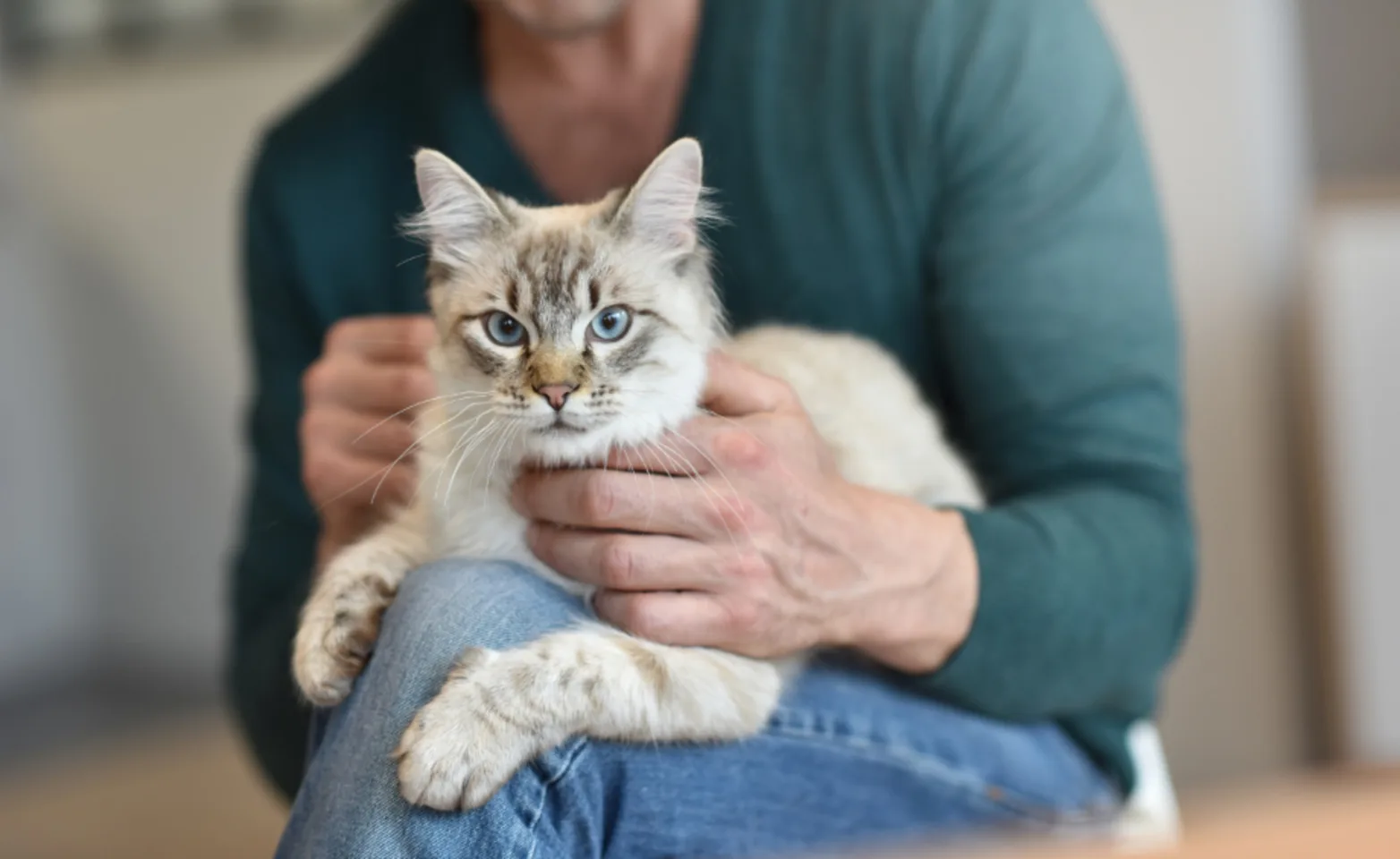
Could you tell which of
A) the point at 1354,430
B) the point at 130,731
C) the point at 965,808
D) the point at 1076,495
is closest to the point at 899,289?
the point at 1076,495

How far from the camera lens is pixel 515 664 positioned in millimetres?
910

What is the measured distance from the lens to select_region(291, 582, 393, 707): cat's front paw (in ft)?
3.22

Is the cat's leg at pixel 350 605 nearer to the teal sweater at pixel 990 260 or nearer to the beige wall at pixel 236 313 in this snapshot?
the teal sweater at pixel 990 260

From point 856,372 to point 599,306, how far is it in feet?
1.14

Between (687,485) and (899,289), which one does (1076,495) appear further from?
(687,485)

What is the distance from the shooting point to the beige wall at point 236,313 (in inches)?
70.6

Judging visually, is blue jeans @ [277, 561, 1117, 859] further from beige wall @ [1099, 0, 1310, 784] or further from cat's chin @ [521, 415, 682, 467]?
beige wall @ [1099, 0, 1310, 784]

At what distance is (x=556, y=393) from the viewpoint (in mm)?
941

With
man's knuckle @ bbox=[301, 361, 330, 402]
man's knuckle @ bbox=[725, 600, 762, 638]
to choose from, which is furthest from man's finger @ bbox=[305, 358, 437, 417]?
man's knuckle @ bbox=[725, 600, 762, 638]

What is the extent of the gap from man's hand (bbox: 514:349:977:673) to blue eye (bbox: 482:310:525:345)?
0.36ft

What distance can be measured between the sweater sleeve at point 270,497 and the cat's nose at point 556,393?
0.49 meters

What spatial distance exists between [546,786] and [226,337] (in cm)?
219

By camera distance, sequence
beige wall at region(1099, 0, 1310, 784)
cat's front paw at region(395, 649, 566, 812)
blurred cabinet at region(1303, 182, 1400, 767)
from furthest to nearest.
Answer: beige wall at region(1099, 0, 1310, 784)
blurred cabinet at region(1303, 182, 1400, 767)
cat's front paw at region(395, 649, 566, 812)

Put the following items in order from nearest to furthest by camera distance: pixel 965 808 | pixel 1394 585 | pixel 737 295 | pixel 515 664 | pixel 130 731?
pixel 515 664
pixel 965 808
pixel 737 295
pixel 1394 585
pixel 130 731
